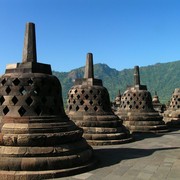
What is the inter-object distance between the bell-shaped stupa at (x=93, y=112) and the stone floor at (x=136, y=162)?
0.90 m

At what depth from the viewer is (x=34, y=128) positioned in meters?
8.12

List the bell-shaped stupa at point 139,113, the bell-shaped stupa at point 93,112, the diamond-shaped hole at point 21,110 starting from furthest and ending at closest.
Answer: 1. the bell-shaped stupa at point 139,113
2. the bell-shaped stupa at point 93,112
3. the diamond-shaped hole at point 21,110

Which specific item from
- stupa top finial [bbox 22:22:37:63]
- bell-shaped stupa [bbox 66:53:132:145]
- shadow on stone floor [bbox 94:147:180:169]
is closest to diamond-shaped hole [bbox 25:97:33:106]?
stupa top finial [bbox 22:22:37:63]

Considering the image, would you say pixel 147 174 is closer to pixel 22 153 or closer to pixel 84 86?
pixel 22 153

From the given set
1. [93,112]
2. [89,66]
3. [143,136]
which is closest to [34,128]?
[93,112]

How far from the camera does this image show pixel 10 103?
28.6ft

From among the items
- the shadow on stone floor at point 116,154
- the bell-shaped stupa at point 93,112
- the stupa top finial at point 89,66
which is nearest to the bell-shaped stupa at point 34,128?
the shadow on stone floor at point 116,154

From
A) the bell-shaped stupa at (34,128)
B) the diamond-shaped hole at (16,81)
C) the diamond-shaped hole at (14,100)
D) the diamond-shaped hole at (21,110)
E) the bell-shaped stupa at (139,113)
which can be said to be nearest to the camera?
the bell-shaped stupa at (34,128)

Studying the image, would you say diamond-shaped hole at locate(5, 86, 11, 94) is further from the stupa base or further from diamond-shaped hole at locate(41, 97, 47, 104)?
the stupa base

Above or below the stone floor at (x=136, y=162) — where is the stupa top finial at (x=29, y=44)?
above

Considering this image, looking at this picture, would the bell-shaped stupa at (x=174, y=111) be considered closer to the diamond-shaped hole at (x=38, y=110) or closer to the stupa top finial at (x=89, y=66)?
the stupa top finial at (x=89, y=66)

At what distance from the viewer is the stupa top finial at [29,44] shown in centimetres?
930

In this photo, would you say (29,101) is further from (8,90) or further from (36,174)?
(36,174)

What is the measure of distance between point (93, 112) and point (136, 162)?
5299mm
